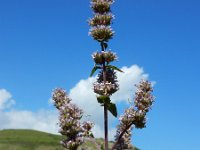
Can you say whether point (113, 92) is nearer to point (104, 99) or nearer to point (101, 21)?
point (104, 99)

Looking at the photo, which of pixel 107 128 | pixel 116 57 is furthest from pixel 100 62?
pixel 107 128

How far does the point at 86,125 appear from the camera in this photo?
11.1 m

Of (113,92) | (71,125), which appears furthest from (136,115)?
(71,125)

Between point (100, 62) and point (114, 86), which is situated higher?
point (100, 62)

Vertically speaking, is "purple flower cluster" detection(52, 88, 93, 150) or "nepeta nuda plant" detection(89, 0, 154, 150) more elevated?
"nepeta nuda plant" detection(89, 0, 154, 150)

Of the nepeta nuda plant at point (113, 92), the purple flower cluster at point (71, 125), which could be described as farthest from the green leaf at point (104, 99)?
the purple flower cluster at point (71, 125)

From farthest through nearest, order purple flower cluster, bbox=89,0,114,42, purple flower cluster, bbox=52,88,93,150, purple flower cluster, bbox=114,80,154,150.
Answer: purple flower cluster, bbox=89,0,114,42, purple flower cluster, bbox=114,80,154,150, purple flower cluster, bbox=52,88,93,150

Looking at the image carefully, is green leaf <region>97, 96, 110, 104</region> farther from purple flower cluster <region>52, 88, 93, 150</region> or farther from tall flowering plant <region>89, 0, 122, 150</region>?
purple flower cluster <region>52, 88, 93, 150</region>

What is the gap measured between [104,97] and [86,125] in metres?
0.81

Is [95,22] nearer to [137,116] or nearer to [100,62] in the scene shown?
[100,62]

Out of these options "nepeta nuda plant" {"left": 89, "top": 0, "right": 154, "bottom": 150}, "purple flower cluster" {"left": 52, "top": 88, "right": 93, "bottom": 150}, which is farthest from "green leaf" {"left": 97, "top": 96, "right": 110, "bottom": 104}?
"purple flower cluster" {"left": 52, "top": 88, "right": 93, "bottom": 150}

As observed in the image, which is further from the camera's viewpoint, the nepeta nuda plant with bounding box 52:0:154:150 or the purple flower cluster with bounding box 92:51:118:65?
the purple flower cluster with bounding box 92:51:118:65

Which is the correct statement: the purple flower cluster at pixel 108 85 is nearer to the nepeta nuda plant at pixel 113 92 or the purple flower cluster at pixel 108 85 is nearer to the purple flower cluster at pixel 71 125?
the nepeta nuda plant at pixel 113 92

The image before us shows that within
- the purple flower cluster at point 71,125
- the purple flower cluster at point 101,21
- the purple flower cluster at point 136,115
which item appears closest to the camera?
the purple flower cluster at point 71,125
